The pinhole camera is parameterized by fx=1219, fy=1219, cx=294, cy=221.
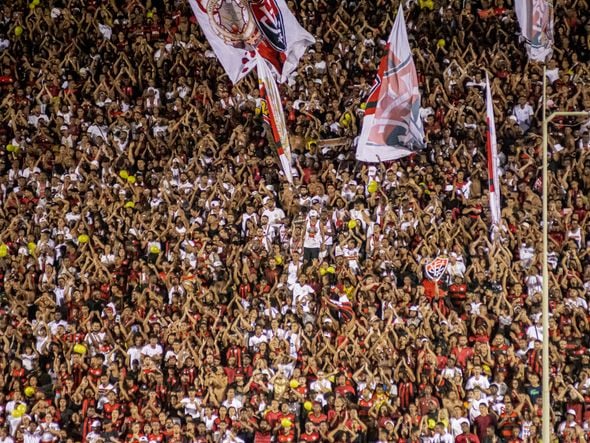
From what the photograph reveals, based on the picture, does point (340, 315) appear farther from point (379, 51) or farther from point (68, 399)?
point (379, 51)

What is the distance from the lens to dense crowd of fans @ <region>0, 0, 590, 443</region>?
19.8 meters

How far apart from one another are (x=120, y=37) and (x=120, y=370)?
9.90 metres

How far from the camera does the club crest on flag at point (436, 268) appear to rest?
21.5 metres

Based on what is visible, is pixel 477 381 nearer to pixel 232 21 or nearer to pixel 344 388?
pixel 344 388

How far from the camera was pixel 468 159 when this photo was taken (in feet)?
78.2

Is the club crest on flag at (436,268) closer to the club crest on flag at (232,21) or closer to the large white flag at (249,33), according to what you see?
the large white flag at (249,33)

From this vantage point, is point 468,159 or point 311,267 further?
point 468,159

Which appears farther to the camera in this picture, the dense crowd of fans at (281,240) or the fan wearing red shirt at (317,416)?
the dense crowd of fans at (281,240)

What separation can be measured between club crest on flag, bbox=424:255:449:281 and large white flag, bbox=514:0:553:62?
4321 mm

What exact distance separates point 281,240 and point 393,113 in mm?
4889

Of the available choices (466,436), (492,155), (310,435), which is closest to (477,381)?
(466,436)

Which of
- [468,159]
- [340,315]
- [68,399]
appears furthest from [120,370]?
[468,159]

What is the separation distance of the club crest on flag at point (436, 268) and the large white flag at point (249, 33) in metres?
5.13

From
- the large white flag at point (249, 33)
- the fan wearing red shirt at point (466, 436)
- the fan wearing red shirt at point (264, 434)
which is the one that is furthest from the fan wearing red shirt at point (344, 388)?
the large white flag at point (249, 33)
